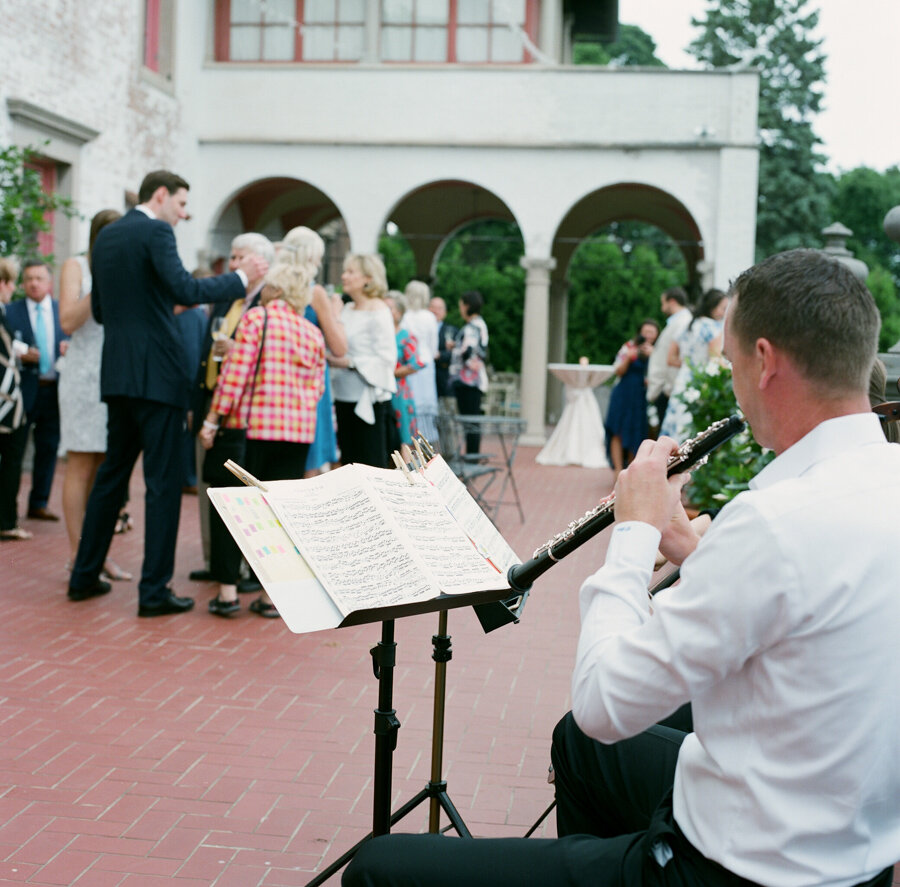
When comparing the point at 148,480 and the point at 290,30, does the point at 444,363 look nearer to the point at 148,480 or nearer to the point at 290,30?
the point at 290,30

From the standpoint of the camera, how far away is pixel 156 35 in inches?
642

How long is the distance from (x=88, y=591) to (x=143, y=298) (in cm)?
165

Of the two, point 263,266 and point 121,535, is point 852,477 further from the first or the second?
point 121,535

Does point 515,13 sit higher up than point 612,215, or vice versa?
point 515,13

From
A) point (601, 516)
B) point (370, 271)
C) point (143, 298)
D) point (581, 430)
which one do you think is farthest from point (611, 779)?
point (581, 430)

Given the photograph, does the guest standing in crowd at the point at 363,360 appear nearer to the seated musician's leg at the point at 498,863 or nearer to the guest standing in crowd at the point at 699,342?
the guest standing in crowd at the point at 699,342

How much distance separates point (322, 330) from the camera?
22.6 feet

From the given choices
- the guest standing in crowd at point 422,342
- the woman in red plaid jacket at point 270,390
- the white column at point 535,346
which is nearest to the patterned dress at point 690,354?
the guest standing in crowd at point 422,342

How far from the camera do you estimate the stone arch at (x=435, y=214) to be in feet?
73.8

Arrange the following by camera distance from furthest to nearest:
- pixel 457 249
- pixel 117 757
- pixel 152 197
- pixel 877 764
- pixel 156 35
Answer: pixel 457 249 → pixel 156 35 → pixel 152 197 → pixel 117 757 → pixel 877 764

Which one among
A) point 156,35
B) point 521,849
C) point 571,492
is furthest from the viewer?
point 156,35

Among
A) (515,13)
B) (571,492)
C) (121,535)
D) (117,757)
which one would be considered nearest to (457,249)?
(515,13)

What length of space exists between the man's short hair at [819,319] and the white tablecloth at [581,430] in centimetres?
1335

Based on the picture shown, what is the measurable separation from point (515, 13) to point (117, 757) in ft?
54.1
